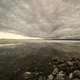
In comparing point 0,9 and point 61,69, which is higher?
point 0,9

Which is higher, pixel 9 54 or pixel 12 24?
pixel 12 24

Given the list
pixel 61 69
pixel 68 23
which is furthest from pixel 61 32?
pixel 61 69

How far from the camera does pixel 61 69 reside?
44.6 inches

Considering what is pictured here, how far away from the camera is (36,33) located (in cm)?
126

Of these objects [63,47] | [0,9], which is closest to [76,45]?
[63,47]

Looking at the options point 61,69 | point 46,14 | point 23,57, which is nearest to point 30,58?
point 23,57

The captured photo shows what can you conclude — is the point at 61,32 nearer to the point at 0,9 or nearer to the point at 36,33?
the point at 36,33

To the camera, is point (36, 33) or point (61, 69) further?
point (36, 33)

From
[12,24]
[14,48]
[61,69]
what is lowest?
[61,69]

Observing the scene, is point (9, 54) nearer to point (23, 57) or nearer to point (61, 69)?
point (23, 57)

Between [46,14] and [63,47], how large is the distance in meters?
0.26

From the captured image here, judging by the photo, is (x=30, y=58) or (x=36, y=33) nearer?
(x=30, y=58)

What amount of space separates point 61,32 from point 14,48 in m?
0.31

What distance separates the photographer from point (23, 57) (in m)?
1.16
